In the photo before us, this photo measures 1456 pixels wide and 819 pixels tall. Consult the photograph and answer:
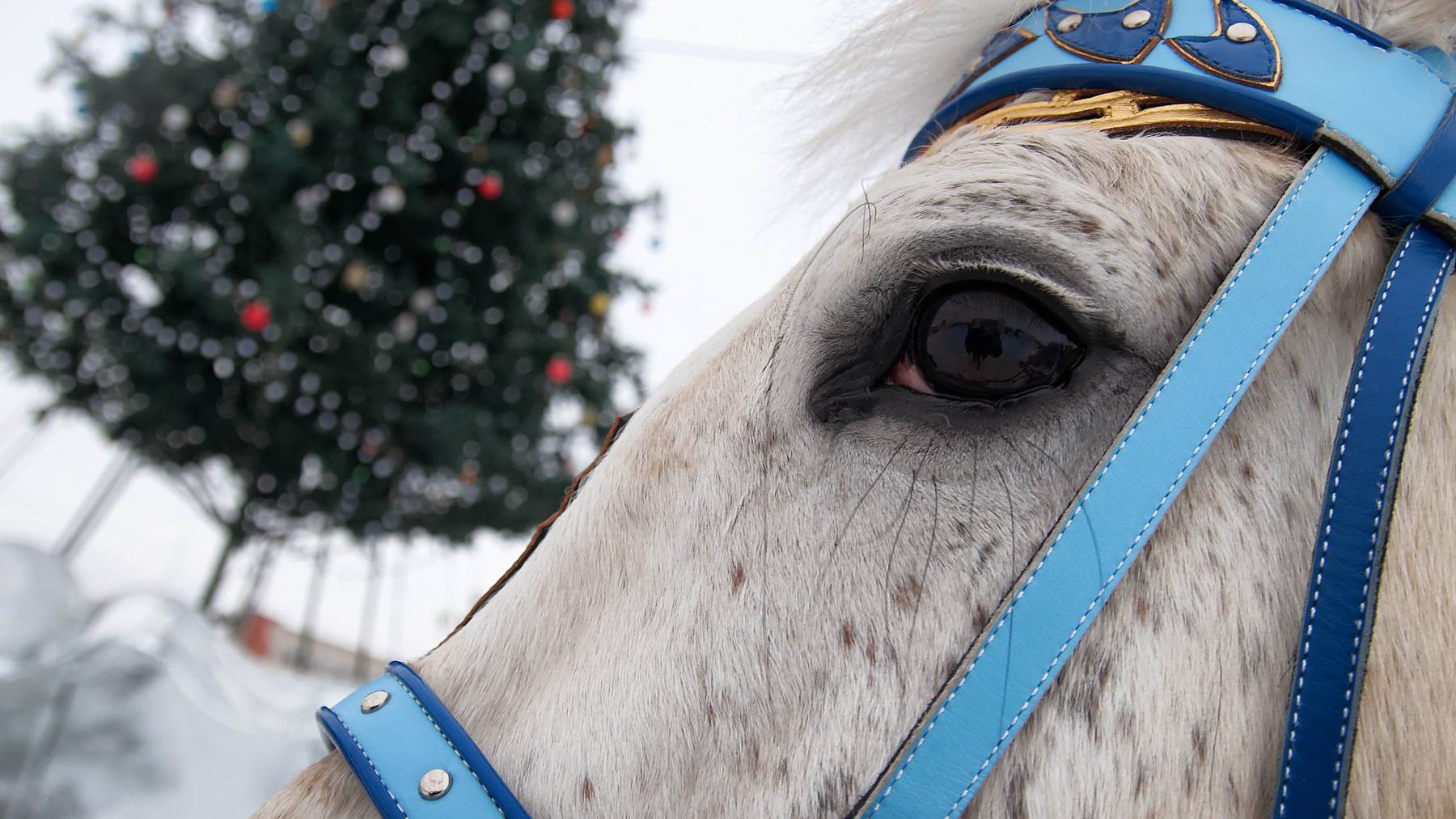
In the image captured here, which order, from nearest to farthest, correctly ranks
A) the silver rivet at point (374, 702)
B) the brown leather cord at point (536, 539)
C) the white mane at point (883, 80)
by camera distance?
the silver rivet at point (374, 702) → the brown leather cord at point (536, 539) → the white mane at point (883, 80)

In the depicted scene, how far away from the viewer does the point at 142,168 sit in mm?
4789

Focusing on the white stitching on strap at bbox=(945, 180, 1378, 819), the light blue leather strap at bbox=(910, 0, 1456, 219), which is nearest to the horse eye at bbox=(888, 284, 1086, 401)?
the white stitching on strap at bbox=(945, 180, 1378, 819)

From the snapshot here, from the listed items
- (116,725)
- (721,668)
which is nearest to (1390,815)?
(721,668)

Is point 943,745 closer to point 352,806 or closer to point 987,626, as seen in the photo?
point 987,626

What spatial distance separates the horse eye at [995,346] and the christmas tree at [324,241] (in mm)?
4559

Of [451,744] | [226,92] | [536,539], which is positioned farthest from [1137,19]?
[226,92]

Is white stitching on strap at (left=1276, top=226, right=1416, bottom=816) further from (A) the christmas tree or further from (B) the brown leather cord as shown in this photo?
(A) the christmas tree

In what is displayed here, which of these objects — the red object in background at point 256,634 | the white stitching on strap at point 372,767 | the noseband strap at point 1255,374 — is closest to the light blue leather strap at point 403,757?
the white stitching on strap at point 372,767

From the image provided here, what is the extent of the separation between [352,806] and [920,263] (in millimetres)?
794

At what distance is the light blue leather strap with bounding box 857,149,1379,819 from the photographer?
0.71 m

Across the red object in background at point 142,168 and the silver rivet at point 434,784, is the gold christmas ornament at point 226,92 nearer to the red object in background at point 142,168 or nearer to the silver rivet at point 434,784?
the red object in background at point 142,168

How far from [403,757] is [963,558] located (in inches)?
23.2

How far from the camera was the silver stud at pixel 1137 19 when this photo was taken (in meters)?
0.98

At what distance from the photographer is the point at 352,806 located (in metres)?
0.84
